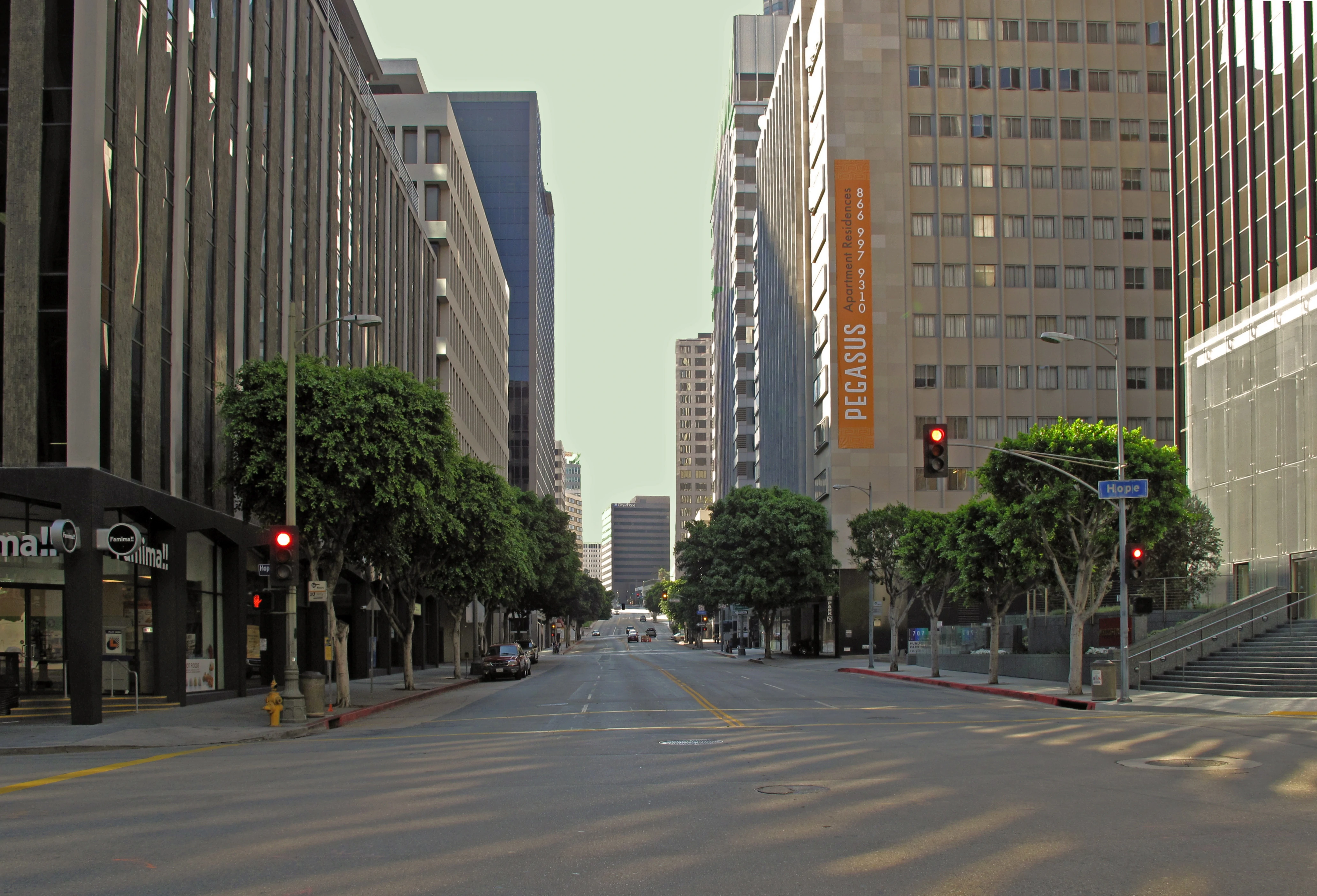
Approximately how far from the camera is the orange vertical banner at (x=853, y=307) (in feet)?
240

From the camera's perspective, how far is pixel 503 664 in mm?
52281

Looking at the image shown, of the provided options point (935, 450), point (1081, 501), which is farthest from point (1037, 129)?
point (935, 450)

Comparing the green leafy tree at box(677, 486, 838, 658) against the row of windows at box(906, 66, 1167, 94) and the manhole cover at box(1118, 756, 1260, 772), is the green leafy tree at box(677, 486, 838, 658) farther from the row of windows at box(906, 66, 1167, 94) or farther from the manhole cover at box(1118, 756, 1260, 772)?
the manhole cover at box(1118, 756, 1260, 772)

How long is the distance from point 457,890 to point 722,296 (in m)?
155

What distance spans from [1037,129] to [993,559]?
1985 inches

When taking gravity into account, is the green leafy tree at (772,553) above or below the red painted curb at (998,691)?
above

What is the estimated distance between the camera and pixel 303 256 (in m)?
42.4

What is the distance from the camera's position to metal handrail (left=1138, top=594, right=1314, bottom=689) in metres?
34.0

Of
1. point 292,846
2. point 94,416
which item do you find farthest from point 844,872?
point 94,416

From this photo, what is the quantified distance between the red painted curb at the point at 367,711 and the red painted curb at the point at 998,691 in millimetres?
17954

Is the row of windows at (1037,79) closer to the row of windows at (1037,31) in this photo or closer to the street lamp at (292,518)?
the row of windows at (1037,31)

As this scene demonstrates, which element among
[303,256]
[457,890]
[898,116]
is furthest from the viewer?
[898,116]

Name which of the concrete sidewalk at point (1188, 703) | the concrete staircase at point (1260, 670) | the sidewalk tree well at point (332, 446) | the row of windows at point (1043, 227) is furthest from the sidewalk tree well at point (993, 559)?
the row of windows at point (1043, 227)

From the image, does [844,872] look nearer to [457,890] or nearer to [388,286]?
[457,890]
